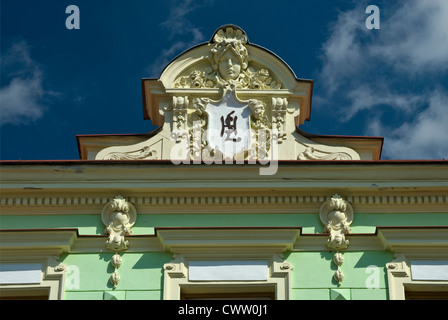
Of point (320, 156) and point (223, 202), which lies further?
point (320, 156)

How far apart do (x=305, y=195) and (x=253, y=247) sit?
108cm

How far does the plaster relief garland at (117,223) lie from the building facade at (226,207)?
0.06 feet

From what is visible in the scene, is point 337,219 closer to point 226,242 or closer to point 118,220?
point 226,242

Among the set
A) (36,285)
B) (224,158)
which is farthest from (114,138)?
(36,285)

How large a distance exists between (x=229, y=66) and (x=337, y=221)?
2924 mm

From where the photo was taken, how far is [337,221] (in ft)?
46.0

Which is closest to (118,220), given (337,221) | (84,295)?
(84,295)

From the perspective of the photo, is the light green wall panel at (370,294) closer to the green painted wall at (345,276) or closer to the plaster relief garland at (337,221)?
the green painted wall at (345,276)

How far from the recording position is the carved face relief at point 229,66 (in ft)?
50.6

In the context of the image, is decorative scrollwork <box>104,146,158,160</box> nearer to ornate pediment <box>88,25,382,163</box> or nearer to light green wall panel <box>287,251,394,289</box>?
ornate pediment <box>88,25,382,163</box>

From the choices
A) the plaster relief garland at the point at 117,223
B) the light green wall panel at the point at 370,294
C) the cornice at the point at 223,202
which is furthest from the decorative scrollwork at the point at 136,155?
the light green wall panel at the point at 370,294

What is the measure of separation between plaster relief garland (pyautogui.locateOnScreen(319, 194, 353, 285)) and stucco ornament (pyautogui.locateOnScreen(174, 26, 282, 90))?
2.13 metres
